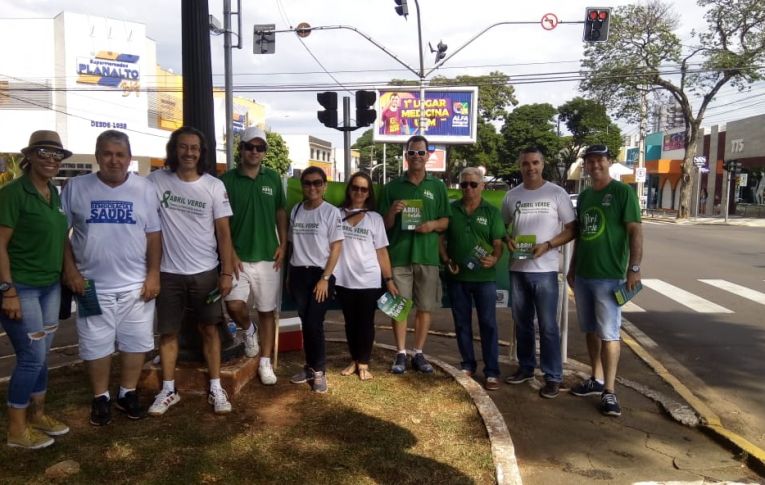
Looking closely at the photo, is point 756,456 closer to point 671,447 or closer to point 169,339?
point 671,447

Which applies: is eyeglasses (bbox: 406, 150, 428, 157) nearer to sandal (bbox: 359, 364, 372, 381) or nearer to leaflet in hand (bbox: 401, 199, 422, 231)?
leaflet in hand (bbox: 401, 199, 422, 231)

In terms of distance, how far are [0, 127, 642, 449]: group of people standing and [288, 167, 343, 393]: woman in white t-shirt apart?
0.01 meters

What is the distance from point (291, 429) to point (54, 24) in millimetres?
41111

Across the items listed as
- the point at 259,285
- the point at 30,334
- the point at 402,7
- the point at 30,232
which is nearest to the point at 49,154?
the point at 30,232

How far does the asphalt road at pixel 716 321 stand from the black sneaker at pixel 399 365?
2.50 metres

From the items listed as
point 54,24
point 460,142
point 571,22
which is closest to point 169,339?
point 571,22

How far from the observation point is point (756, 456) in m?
3.74

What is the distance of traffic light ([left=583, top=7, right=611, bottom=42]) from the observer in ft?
55.0

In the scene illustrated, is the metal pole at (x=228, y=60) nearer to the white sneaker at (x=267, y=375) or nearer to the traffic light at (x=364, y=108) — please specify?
the traffic light at (x=364, y=108)

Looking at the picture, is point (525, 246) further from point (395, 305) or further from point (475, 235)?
point (395, 305)

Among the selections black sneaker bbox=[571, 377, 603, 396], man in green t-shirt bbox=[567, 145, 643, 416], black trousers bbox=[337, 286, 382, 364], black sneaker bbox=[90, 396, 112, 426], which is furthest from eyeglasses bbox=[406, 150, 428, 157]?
black sneaker bbox=[90, 396, 112, 426]

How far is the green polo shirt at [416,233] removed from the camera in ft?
15.9

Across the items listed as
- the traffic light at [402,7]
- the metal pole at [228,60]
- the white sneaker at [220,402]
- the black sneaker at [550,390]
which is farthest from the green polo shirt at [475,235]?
the traffic light at [402,7]

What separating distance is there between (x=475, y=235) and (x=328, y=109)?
20.7 ft
